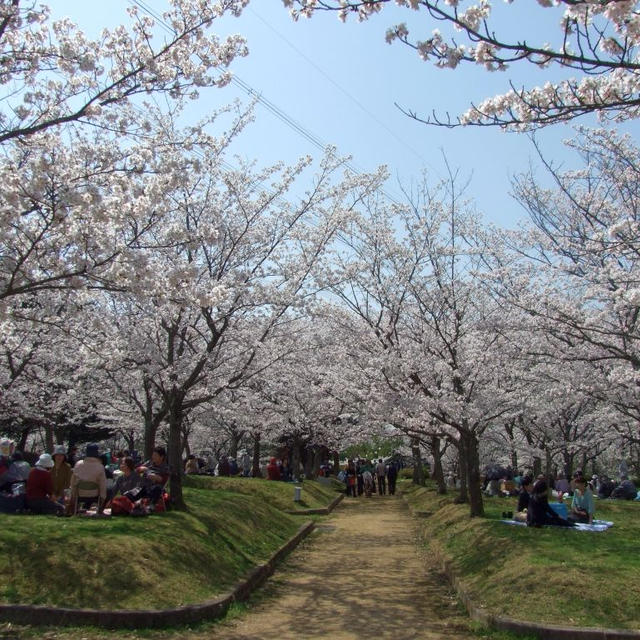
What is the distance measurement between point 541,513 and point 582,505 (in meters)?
1.60

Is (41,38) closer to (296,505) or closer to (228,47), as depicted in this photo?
(228,47)

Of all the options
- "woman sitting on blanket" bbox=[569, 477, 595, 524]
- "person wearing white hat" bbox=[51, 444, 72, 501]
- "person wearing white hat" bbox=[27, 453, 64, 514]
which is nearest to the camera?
"person wearing white hat" bbox=[27, 453, 64, 514]

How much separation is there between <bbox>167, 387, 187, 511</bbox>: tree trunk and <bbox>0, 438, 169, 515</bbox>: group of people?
1.12ft

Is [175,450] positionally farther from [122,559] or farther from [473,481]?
[473,481]

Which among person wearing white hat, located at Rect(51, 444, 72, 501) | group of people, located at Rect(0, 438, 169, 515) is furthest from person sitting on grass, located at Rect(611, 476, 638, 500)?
person wearing white hat, located at Rect(51, 444, 72, 501)

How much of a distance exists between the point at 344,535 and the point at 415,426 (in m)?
2.93

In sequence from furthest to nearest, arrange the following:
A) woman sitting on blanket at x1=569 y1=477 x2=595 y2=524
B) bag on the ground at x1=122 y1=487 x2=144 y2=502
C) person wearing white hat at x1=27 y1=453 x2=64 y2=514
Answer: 1. woman sitting on blanket at x1=569 y1=477 x2=595 y2=524
2. bag on the ground at x1=122 y1=487 x2=144 y2=502
3. person wearing white hat at x1=27 y1=453 x2=64 y2=514

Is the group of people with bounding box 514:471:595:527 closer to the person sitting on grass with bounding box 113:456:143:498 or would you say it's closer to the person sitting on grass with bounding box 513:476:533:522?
the person sitting on grass with bounding box 513:476:533:522

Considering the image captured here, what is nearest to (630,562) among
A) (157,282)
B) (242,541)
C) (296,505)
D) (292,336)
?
(242,541)

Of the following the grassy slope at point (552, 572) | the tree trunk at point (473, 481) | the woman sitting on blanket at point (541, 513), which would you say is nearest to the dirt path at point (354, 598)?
the grassy slope at point (552, 572)

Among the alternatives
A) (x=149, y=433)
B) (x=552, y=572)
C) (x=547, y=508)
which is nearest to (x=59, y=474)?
(x=149, y=433)

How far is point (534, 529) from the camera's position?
10586 millimetres

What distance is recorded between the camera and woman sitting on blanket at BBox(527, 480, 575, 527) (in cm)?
1083

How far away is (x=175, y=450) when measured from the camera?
11.6m
